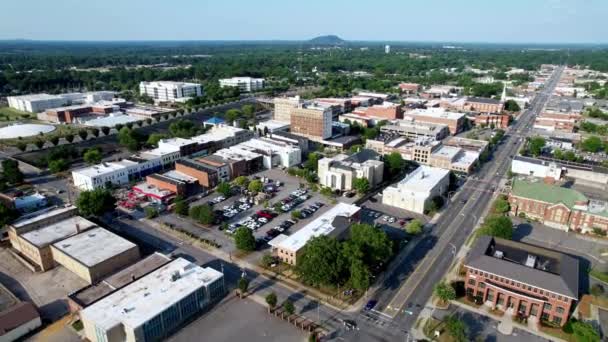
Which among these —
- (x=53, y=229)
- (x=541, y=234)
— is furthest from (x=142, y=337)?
(x=541, y=234)

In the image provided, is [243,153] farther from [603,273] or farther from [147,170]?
[603,273]

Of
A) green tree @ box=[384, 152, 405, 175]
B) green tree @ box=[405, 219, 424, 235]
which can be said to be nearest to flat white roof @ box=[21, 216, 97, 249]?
green tree @ box=[405, 219, 424, 235]

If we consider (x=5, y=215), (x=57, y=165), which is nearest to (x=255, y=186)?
(x=5, y=215)

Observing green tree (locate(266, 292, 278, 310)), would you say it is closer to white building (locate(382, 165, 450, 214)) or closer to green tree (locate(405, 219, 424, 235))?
green tree (locate(405, 219, 424, 235))

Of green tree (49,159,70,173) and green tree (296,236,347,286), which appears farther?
green tree (49,159,70,173)

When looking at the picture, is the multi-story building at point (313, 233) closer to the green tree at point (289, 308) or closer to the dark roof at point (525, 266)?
the green tree at point (289, 308)

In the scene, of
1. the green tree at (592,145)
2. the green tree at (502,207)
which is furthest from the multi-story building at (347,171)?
the green tree at (592,145)
